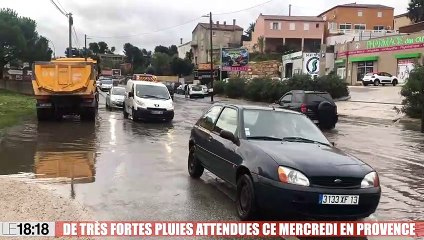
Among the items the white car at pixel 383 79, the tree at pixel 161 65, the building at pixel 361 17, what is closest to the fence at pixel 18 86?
the white car at pixel 383 79

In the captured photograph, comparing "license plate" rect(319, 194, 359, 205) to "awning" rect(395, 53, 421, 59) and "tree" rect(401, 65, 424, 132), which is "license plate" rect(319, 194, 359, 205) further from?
"awning" rect(395, 53, 421, 59)

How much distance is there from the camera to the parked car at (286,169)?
548cm

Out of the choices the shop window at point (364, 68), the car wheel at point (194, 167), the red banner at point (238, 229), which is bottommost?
the red banner at point (238, 229)

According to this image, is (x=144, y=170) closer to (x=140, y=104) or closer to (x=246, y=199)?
(x=246, y=199)

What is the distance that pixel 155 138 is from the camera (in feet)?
49.8

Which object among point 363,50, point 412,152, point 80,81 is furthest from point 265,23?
point 412,152

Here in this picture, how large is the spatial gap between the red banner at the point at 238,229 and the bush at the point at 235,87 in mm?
45473

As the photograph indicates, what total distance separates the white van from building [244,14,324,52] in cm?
6769

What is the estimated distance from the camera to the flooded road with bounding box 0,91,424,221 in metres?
6.79

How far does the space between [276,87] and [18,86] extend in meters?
25.0

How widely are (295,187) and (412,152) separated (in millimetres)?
9304

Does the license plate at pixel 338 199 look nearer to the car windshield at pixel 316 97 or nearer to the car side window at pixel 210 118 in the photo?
the car side window at pixel 210 118

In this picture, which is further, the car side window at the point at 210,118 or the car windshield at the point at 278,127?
the car side window at the point at 210,118

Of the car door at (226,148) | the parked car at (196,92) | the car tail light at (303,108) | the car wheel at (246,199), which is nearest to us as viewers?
the car wheel at (246,199)
